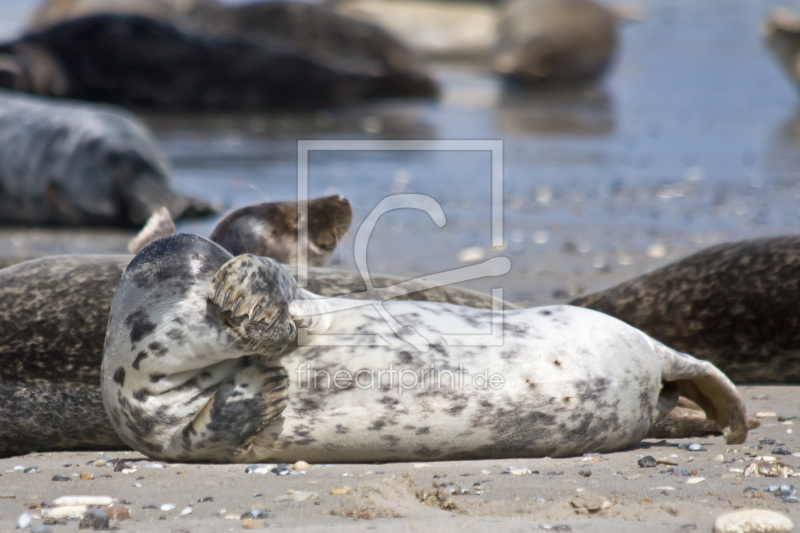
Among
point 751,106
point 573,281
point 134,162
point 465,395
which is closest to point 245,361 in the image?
point 465,395

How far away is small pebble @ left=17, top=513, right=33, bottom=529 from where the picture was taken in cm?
237

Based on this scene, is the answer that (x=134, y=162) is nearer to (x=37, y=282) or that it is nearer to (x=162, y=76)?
(x=37, y=282)

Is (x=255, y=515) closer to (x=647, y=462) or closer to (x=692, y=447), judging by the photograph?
(x=647, y=462)

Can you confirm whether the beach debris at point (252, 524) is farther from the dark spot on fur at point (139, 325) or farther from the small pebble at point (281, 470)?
the dark spot on fur at point (139, 325)

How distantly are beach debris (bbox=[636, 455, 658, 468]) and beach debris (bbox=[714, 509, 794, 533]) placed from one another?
64cm

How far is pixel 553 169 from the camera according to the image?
8.93 metres

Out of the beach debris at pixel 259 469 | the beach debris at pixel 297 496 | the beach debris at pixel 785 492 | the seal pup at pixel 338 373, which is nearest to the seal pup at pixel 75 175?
the seal pup at pixel 338 373

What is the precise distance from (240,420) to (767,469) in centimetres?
140

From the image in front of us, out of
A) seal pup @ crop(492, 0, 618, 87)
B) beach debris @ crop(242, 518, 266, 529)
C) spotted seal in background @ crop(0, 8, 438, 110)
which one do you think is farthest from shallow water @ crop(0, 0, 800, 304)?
beach debris @ crop(242, 518, 266, 529)

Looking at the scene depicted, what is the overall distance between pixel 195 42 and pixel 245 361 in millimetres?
10311

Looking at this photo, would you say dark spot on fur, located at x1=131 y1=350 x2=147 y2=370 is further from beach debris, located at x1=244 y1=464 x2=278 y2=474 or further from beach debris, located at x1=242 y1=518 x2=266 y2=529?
beach debris, located at x1=242 y1=518 x2=266 y2=529

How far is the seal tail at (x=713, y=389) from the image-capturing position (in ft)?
10.6

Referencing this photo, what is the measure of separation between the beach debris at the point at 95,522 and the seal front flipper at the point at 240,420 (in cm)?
49

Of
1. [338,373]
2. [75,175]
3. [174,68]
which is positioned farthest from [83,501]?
[174,68]
